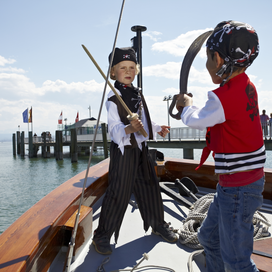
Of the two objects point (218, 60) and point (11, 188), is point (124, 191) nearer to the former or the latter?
point (218, 60)

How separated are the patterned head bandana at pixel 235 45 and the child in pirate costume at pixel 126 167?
0.72m

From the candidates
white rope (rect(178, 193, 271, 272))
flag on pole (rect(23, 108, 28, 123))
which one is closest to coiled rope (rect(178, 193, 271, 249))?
white rope (rect(178, 193, 271, 272))

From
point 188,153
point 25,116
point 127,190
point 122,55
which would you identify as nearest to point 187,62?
point 122,55

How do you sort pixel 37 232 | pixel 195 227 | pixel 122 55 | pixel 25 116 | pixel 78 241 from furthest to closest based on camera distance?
pixel 25 116 → pixel 195 227 → pixel 122 55 → pixel 78 241 → pixel 37 232

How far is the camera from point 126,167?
5.81 feet

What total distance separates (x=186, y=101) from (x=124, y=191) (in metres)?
0.89

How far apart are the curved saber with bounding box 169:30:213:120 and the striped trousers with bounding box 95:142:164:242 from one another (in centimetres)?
66

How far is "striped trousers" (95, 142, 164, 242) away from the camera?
68.4 inches

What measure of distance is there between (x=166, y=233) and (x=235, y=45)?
1412mm

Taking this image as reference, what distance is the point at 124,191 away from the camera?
1767mm

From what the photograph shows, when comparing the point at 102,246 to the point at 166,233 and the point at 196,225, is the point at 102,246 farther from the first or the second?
the point at 196,225

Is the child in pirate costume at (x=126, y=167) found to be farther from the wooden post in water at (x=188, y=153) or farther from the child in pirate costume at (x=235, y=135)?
the wooden post in water at (x=188, y=153)

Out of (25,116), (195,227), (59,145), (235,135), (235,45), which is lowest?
(59,145)

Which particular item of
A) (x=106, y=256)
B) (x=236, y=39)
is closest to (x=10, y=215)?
(x=106, y=256)
